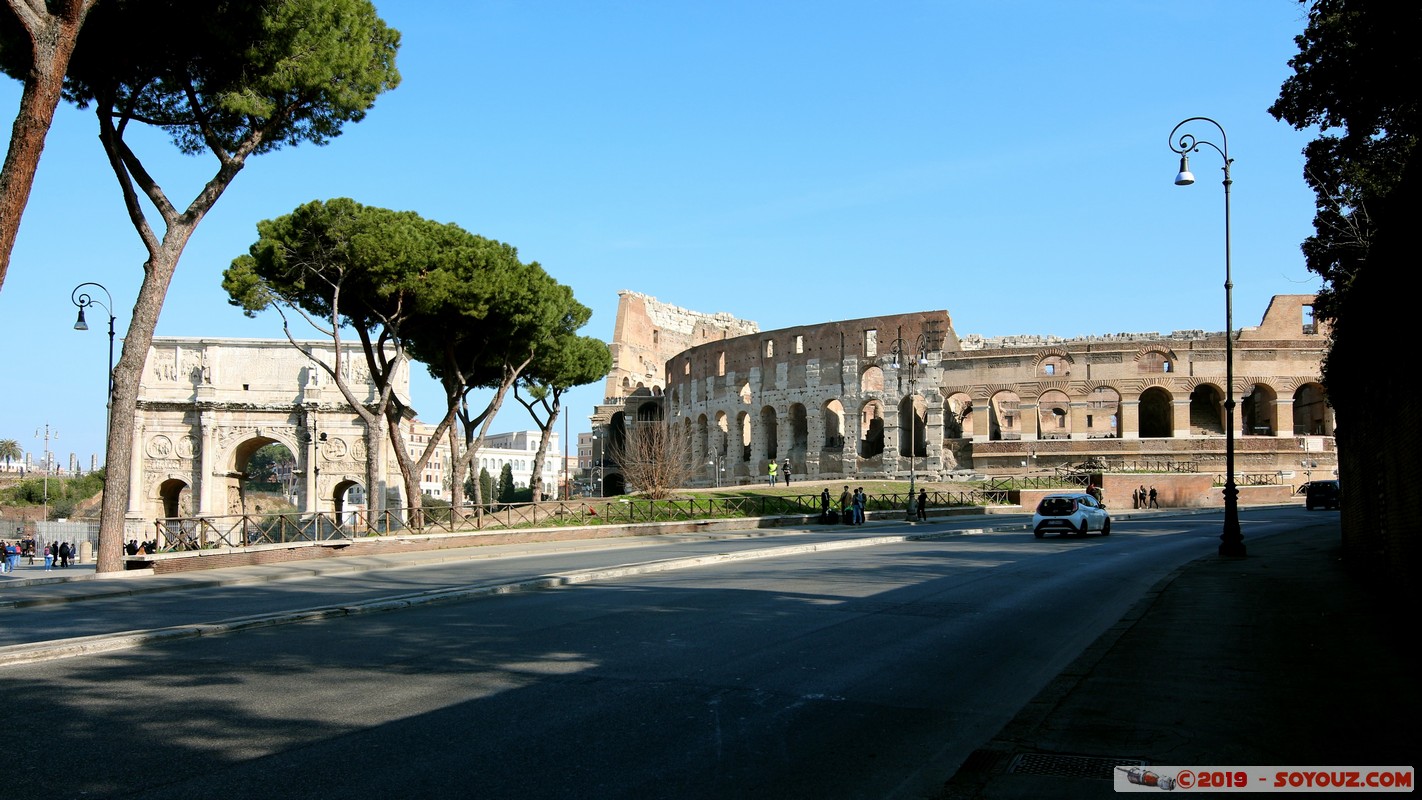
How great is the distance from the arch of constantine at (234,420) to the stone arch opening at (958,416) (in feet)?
96.6

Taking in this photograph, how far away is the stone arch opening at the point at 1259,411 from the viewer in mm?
50812

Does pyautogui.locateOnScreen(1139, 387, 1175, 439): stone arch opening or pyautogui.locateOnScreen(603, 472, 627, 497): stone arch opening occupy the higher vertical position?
pyautogui.locateOnScreen(1139, 387, 1175, 439): stone arch opening

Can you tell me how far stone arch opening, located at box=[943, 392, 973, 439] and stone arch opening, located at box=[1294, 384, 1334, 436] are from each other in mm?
16415

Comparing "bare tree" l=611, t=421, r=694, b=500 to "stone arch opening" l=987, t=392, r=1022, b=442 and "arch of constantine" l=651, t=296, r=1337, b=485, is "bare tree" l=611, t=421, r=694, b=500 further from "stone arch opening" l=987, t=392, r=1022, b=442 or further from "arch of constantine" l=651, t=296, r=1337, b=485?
"stone arch opening" l=987, t=392, r=1022, b=442

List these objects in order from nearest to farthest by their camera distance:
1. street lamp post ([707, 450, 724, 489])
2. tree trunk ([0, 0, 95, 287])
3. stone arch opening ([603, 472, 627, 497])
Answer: tree trunk ([0, 0, 95, 287])
street lamp post ([707, 450, 724, 489])
stone arch opening ([603, 472, 627, 497])

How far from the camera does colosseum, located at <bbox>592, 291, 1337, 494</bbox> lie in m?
49.4

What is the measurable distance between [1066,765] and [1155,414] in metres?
54.4

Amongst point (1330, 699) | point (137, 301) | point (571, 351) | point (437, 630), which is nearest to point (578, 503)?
point (571, 351)

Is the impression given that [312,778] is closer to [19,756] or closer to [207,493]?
[19,756]

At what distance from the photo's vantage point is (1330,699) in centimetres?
608

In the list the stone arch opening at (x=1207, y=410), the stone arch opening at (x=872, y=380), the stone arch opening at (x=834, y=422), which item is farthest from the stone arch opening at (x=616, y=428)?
the stone arch opening at (x=1207, y=410)

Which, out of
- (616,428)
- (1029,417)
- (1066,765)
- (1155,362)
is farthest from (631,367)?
(1066,765)

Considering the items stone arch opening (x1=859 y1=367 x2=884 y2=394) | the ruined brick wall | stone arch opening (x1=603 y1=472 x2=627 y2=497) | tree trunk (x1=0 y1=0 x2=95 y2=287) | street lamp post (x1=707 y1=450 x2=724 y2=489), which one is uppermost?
the ruined brick wall

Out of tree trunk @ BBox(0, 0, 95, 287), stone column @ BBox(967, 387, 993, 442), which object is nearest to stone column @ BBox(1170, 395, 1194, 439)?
stone column @ BBox(967, 387, 993, 442)
